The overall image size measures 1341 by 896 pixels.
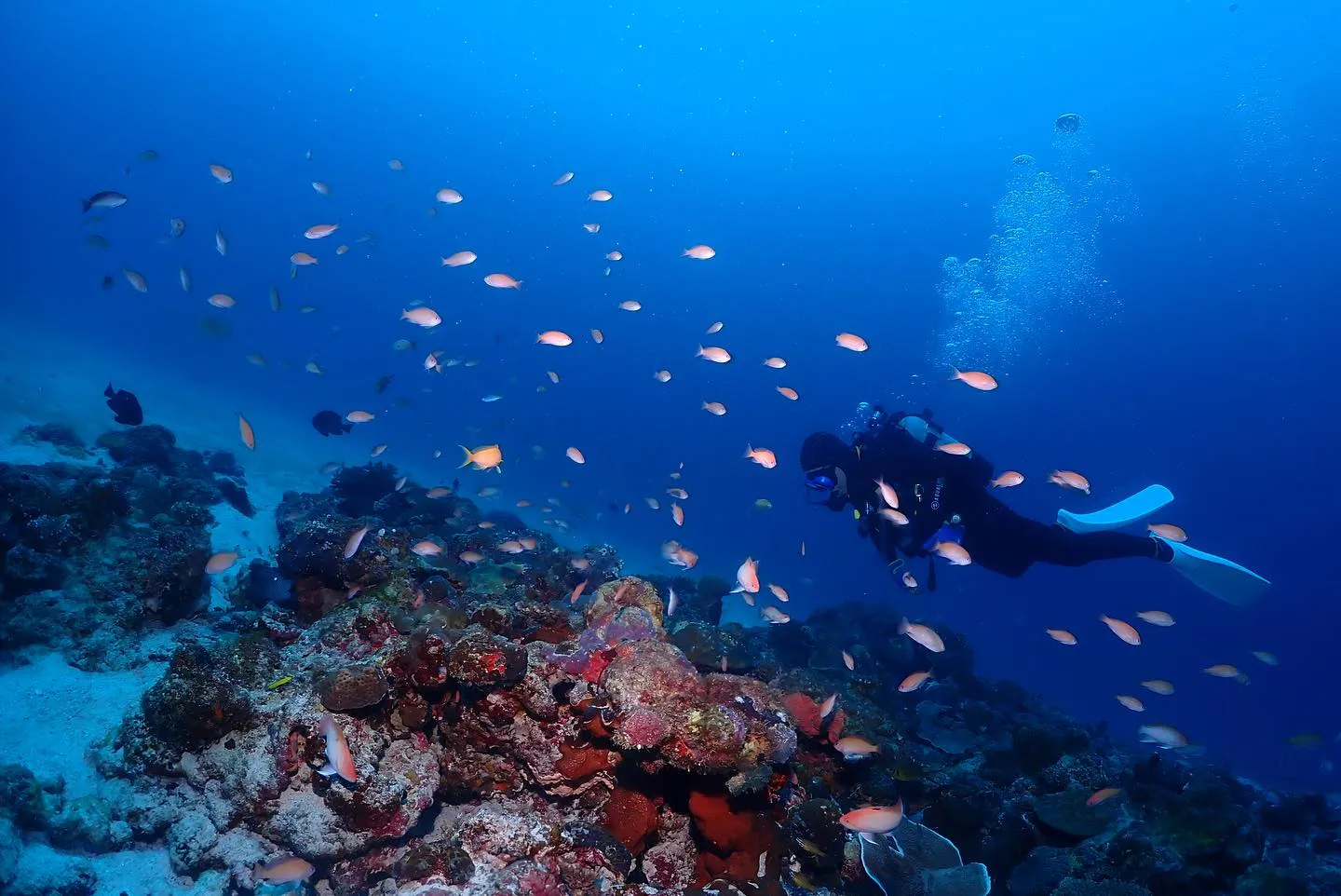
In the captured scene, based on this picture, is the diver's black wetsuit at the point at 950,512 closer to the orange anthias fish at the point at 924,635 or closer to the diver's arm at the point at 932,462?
the diver's arm at the point at 932,462

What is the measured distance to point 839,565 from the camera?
2694 inches

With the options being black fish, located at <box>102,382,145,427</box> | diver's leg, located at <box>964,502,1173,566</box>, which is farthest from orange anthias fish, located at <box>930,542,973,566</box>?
black fish, located at <box>102,382,145,427</box>

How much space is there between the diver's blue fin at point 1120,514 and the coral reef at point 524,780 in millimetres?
5280

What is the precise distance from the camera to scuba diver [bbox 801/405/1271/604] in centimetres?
927

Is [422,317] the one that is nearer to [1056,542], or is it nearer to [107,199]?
[107,199]

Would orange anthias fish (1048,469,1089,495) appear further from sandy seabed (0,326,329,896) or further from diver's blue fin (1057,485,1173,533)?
sandy seabed (0,326,329,896)

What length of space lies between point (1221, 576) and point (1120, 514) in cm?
176

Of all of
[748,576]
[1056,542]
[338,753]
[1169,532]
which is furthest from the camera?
[1169,532]

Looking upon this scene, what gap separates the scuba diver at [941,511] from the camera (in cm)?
927

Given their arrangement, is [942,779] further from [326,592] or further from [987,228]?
[987,228]

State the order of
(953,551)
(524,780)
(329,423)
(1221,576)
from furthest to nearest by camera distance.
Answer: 1. (329,423)
2. (1221,576)
3. (953,551)
4. (524,780)

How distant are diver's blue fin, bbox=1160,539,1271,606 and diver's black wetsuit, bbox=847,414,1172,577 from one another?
Answer: 1.24ft

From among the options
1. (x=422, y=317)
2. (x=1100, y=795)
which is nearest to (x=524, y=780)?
(x=1100, y=795)

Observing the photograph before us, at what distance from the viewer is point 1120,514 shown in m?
11.5
